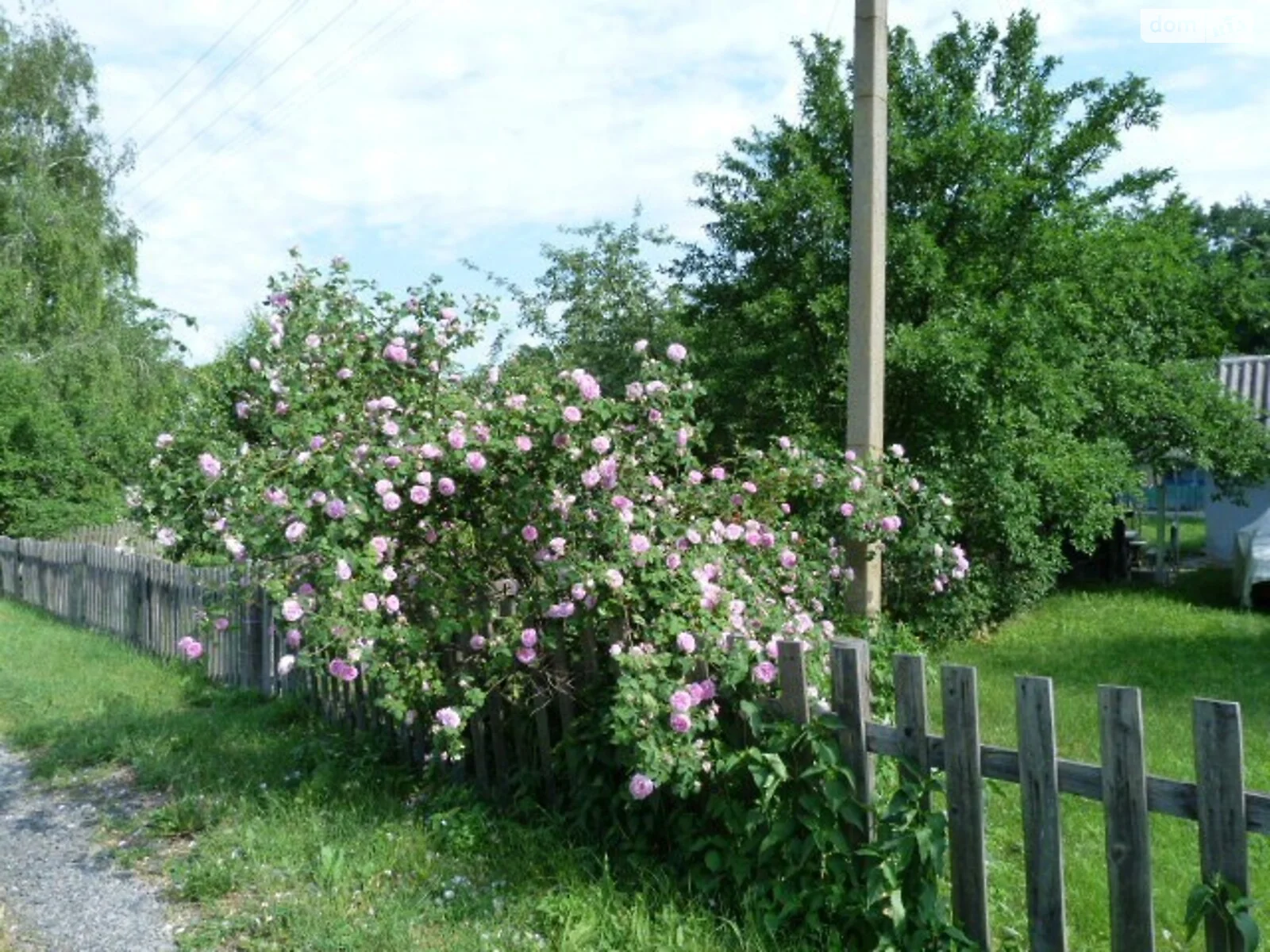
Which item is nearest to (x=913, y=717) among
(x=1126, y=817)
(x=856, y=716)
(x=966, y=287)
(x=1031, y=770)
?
(x=856, y=716)

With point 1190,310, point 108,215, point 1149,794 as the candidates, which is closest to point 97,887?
point 1149,794

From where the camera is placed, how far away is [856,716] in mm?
3908

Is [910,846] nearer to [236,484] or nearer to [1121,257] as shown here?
[236,484]

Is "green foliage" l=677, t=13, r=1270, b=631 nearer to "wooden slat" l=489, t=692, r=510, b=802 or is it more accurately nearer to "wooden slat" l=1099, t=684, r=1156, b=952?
"wooden slat" l=489, t=692, r=510, b=802

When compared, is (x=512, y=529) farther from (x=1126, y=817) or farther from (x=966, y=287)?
(x=966, y=287)

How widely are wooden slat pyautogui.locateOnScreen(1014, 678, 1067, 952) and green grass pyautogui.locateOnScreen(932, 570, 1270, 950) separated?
606 millimetres

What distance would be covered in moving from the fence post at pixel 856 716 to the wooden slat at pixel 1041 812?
0.55 meters

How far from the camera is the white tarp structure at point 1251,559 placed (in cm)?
1354

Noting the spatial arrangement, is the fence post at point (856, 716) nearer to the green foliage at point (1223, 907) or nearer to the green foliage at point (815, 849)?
the green foliage at point (815, 849)

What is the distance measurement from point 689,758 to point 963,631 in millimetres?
7862

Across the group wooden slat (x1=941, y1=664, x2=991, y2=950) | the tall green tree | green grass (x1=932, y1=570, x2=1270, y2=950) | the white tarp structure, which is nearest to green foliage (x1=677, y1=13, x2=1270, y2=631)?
green grass (x1=932, y1=570, x2=1270, y2=950)

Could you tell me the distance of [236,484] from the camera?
501cm

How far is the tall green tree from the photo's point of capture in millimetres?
20891

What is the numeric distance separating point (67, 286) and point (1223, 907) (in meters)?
27.1
